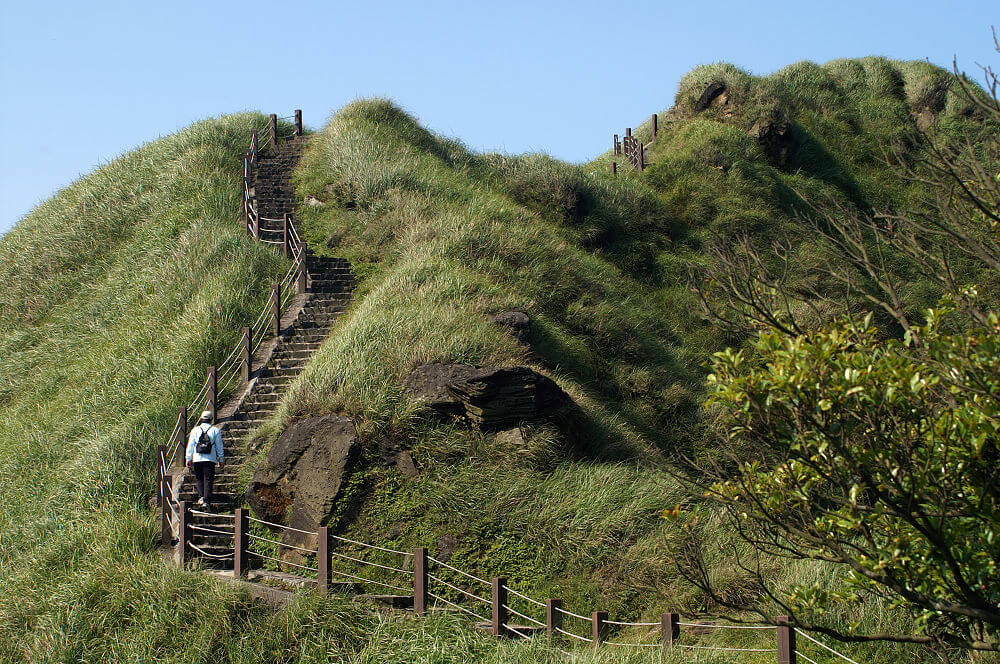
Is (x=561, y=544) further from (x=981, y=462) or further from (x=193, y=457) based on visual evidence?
(x=981, y=462)

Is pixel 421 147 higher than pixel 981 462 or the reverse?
higher

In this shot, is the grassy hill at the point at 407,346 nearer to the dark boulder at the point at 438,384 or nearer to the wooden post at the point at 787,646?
the dark boulder at the point at 438,384

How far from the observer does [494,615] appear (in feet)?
36.0

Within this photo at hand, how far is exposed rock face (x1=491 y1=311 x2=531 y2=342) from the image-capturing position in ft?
57.5

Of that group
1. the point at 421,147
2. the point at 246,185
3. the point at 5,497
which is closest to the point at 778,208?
the point at 421,147

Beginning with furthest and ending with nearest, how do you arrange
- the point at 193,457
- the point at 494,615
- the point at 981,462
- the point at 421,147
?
1. the point at 421,147
2. the point at 193,457
3. the point at 494,615
4. the point at 981,462

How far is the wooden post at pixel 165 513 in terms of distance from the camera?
14.2 metres

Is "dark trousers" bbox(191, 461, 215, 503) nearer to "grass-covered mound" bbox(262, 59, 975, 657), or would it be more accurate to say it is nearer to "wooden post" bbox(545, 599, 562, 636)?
"grass-covered mound" bbox(262, 59, 975, 657)

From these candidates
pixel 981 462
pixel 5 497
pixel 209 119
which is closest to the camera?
pixel 981 462

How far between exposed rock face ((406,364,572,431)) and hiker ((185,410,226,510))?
127 inches

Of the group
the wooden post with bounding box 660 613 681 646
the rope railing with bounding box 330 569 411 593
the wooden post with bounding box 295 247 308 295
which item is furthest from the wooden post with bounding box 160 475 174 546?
the wooden post with bounding box 660 613 681 646

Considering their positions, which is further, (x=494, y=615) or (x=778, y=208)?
(x=778, y=208)

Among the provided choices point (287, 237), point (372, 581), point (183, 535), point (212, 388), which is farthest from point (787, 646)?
point (287, 237)

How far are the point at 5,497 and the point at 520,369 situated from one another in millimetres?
9653
